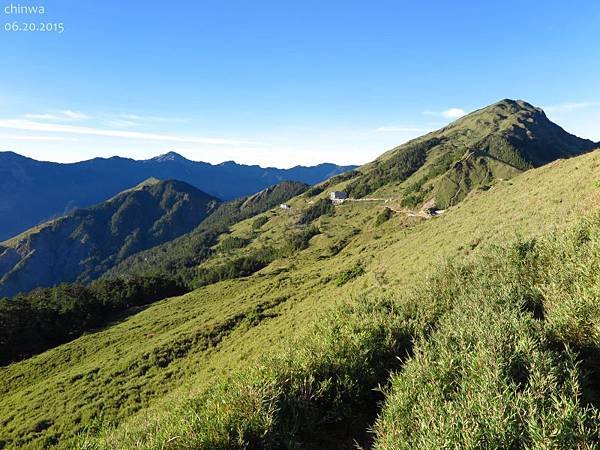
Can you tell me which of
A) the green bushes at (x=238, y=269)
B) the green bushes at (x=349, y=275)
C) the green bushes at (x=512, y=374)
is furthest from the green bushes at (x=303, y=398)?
the green bushes at (x=238, y=269)

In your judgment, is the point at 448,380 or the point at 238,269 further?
the point at 238,269

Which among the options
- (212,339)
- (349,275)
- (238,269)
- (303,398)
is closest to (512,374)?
(303,398)

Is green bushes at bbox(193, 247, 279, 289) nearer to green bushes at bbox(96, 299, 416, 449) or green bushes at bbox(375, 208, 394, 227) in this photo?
green bushes at bbox(375, 208, 394, 227)

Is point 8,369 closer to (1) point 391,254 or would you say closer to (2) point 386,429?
(1) point 391,254

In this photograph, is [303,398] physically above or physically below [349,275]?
above

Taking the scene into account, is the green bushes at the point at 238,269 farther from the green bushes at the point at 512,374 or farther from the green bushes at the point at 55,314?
the green bushes at the point at 512,374

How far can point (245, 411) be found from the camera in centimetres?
895

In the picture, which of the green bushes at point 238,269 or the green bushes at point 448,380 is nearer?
the green bushes at point 448,380

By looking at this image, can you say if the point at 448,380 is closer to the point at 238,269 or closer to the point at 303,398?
the point at 303,398

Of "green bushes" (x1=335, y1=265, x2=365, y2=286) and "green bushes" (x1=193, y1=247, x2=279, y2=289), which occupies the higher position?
"green bushes" (x1=335, y1=265, x2=365, y2=286)

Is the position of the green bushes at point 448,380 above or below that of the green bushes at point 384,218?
above

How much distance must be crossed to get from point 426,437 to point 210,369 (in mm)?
37540

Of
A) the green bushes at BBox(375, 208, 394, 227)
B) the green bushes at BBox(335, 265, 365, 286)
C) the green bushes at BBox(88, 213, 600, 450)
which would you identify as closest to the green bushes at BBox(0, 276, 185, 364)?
the green bushes at BBox(335, 265, 365, 286)

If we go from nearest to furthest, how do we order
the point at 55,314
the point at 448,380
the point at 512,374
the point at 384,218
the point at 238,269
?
the point at 512,374 < the point at 448,380 < the point at 55,314 < the point at 384,218 < the point at 238,269
